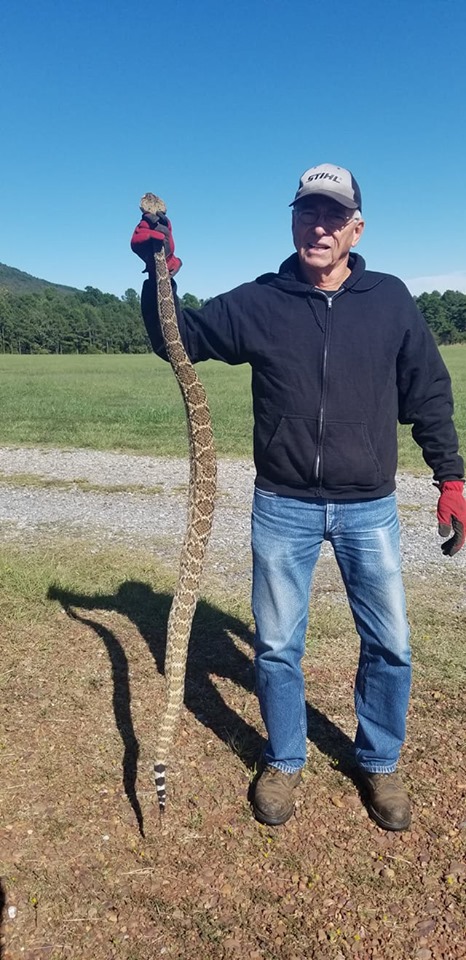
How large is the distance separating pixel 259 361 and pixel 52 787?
2657mm

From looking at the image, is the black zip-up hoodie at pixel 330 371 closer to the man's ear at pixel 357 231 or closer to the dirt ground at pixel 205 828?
the man's ear at pixel 357 231

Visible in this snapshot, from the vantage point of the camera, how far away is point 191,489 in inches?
158

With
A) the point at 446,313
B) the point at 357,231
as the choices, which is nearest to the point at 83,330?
the point at 446,313

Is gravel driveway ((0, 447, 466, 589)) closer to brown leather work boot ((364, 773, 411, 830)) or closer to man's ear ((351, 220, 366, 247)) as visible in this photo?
brown leather work boot ((364, 773, 411, 830))

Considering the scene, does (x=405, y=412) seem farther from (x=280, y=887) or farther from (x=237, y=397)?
(x=237, y=397)

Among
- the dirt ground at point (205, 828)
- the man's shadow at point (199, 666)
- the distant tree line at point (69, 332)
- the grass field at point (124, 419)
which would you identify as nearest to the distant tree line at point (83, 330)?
the distant tree line at point (69, 332)

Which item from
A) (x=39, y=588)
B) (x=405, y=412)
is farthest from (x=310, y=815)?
(x=39, y=588)

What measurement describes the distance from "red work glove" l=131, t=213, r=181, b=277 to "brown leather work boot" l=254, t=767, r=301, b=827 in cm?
285

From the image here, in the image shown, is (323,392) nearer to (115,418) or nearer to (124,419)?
(124,419)

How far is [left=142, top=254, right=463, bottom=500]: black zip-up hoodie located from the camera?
11.1 ft

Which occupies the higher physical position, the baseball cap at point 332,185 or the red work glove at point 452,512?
the baseball cap at point 332,185

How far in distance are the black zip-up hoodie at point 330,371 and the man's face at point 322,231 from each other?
0.42 feet

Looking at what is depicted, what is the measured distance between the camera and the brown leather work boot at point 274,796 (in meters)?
3.73

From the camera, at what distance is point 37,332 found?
375ft
